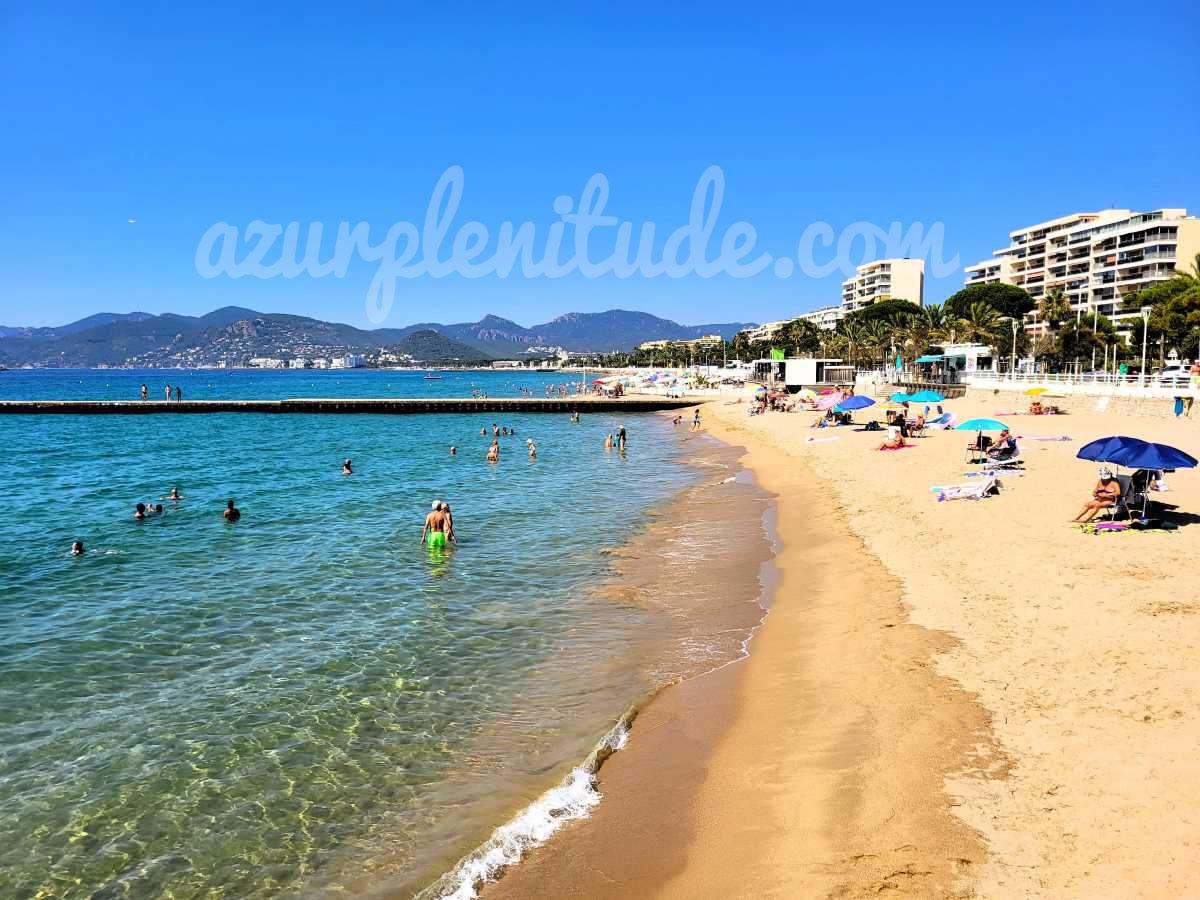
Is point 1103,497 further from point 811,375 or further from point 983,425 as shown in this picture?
point 811,375

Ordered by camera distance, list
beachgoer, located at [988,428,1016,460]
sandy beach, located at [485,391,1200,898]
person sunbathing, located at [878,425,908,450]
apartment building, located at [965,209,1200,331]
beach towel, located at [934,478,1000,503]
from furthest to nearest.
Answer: apartment building, located at [965,209,1200,331] < person sunbathing, located at [878,425,908,450] < beachgoer, located at [988,428,1016,460] < beach towel, located at [934,478,1000,503] < sandy beach, located at [485,391,1200,898]

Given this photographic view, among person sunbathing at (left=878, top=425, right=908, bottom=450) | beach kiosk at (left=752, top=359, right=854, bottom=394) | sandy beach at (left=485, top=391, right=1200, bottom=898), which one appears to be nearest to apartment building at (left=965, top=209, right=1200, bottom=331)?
beach kiosk at (left=752, top=359, right=854, bottom=394)

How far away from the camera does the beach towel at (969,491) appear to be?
18.1 metres

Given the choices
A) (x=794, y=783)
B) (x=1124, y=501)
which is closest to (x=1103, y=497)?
(x=1124, y=501)

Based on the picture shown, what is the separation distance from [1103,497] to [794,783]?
35.5 feet

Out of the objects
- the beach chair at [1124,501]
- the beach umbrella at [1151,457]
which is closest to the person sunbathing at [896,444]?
the beach chair at [1124,501]


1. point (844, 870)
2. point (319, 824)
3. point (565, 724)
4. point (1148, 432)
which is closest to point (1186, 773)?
point (844, 870)

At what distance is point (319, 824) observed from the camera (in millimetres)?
7188

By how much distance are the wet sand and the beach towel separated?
26.4 ft

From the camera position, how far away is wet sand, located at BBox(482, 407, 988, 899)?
5.68 m

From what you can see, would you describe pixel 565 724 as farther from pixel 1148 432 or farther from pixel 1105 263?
pixel 1105 263

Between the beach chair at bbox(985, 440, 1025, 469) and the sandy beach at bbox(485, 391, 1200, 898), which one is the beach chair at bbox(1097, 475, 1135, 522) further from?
the beach chair at bbox(985, 440, 1025, 469)

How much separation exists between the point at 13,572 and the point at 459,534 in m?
9.70

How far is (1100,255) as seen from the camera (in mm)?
97188
